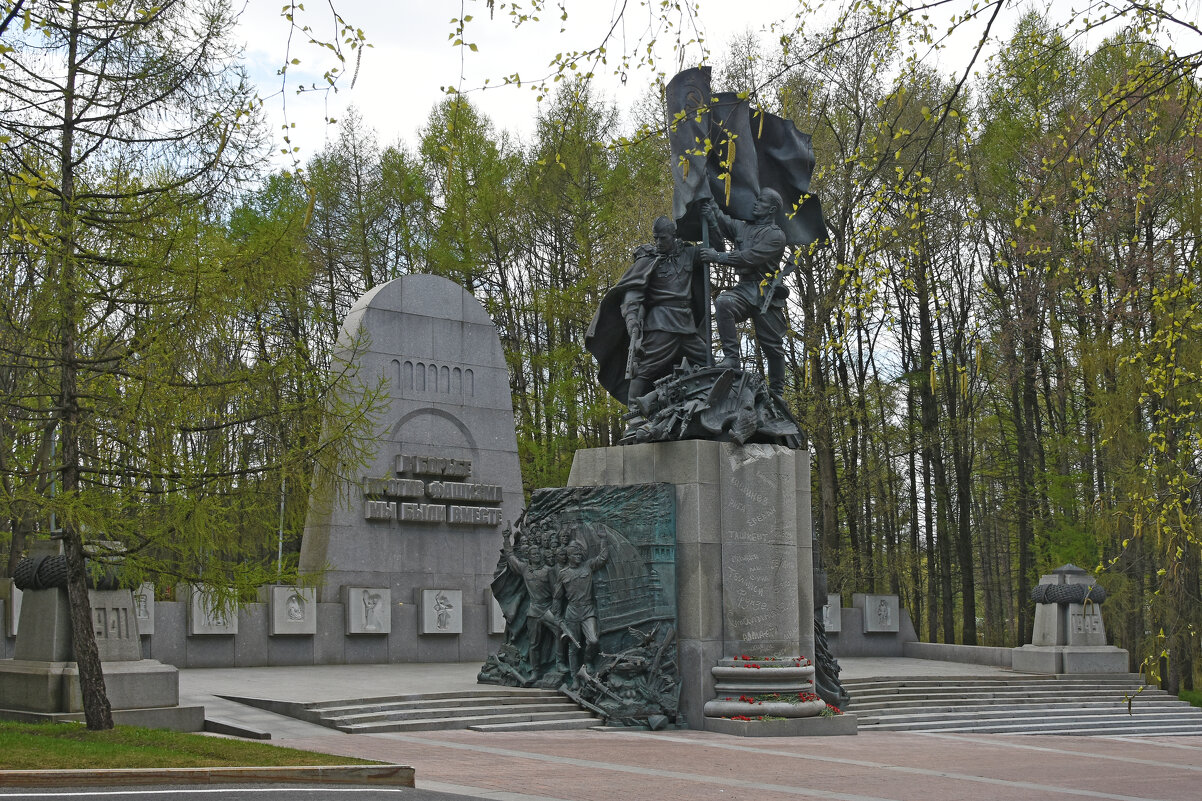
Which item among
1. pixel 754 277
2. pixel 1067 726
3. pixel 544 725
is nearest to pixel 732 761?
pixel 544 725

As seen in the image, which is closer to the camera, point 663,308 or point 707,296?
point 663,308

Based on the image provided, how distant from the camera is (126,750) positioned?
9.43 metres

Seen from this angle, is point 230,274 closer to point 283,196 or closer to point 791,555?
point 791,555

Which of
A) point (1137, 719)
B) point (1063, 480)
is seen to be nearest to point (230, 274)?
point (1137, 719)

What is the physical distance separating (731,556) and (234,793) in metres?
7.90

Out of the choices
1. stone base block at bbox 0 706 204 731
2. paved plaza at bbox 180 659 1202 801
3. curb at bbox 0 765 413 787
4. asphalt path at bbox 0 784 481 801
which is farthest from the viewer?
stone base block at bbox 0 706 204 731

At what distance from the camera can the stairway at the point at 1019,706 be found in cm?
1673

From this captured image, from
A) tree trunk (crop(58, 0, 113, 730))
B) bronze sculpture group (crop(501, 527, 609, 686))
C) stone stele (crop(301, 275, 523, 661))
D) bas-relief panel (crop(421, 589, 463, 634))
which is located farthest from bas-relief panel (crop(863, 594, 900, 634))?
tree trunk (crop(58, 0, 113, 730))

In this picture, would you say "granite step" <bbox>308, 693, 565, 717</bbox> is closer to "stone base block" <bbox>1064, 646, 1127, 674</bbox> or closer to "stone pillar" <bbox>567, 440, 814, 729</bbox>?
"stone pillar" <bbox>567, 440, 814, 729</bbox>

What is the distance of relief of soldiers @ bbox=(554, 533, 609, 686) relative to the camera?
50.3ft

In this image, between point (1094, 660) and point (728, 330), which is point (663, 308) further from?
point (1094, 660)

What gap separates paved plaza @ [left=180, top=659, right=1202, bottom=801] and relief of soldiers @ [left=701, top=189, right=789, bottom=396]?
4.90 m

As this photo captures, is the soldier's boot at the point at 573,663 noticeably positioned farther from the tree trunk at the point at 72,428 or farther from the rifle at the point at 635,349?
the tree trunk at the point at 72,428

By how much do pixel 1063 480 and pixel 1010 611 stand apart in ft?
40.6
